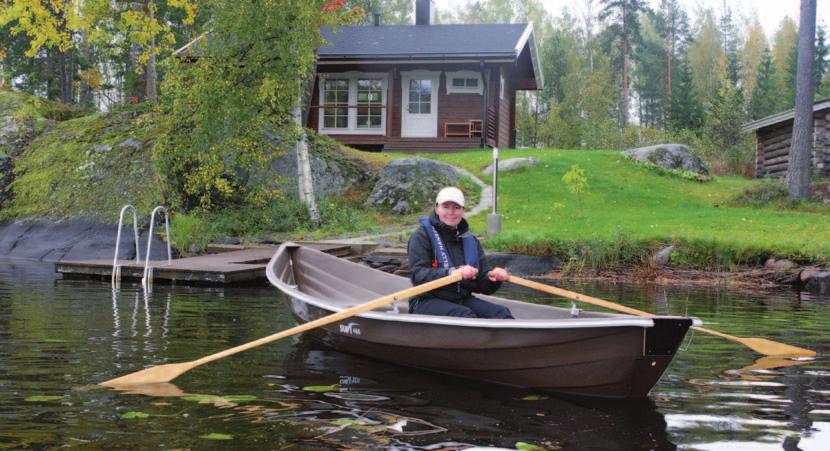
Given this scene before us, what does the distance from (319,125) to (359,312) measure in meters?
22.7

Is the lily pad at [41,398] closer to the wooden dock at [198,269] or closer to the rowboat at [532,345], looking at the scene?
the rowboat at [532,345]

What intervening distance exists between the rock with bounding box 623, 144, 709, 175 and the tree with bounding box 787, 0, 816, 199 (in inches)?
175

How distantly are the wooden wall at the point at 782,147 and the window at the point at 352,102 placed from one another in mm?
13046

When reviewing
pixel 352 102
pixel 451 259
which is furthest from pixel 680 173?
pixel 451 259

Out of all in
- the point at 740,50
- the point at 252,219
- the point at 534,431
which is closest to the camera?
the point at 534,431

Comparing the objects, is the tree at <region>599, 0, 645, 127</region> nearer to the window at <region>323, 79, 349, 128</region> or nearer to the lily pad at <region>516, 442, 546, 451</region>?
the window at <region>323, 79, 349, 128</region>

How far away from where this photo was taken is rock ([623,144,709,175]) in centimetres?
2516

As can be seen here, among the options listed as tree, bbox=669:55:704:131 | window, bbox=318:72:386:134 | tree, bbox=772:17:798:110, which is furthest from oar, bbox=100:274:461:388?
tree, bbox=772:17:798:110

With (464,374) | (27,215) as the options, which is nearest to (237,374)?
(464,374)

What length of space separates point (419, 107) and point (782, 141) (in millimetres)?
11974

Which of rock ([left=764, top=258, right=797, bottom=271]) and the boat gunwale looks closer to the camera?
the boat gunwale

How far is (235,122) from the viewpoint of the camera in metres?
16.8

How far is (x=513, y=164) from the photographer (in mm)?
23922

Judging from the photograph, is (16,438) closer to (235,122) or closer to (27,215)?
(235,122)
